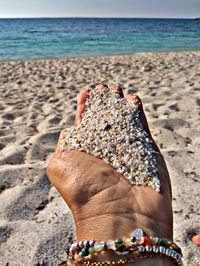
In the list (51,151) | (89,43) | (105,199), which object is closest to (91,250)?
(105,199)

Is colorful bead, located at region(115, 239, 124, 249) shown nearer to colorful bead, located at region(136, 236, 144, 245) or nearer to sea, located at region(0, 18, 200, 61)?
colorful bead, located at region(136, 236, 144, 245)

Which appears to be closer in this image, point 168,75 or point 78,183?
point 78,183

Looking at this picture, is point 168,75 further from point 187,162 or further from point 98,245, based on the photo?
point 98,245

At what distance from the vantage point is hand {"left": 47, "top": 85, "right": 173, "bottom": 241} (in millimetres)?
1351

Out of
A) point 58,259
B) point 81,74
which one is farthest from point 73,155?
point 81,74

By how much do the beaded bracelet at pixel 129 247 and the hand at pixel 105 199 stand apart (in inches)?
2.0

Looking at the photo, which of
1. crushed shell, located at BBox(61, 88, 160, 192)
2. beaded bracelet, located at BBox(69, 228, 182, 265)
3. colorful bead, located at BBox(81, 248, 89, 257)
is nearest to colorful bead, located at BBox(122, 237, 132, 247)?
beaded bracelet, located at BBox(69, 228, 182, 265)

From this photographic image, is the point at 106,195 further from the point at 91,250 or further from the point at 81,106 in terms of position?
the point at 81,106

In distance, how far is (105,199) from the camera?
4.83 ft

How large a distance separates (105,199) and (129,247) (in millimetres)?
291

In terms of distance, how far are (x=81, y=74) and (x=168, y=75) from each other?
1.63m

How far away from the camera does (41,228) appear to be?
196 centimetres

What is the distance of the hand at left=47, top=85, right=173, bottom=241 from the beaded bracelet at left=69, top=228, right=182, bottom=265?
5 centimetres

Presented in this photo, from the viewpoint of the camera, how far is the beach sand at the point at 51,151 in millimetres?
1858
